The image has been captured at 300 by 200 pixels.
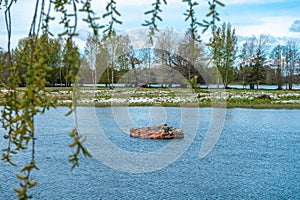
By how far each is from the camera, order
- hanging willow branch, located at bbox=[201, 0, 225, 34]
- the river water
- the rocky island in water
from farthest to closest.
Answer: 1. the rocky island in water
2. the river water
3. hanging willow branch, located at bbox=[201, 0, 225, 34]

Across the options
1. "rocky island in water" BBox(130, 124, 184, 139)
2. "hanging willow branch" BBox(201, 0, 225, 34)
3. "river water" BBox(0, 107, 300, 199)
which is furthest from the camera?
"rocky island in water" BBox(130, 124, 184, 139)

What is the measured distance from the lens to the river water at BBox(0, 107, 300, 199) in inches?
159

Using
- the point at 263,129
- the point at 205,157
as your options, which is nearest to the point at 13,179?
the point at 205,157

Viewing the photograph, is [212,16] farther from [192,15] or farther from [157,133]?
[157,133]

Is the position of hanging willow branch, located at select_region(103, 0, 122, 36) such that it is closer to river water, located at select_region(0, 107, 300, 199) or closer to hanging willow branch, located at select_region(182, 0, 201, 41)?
hanging willow branch, located at select_region(182, 0, 201, 41)

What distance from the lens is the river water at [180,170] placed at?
159 inches

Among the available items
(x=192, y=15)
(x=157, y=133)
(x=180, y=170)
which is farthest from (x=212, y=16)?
(x=157, y=133)

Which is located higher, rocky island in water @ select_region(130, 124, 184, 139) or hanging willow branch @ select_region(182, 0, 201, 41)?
hanging willow branch @ select_region(182, 0, 201, 41)

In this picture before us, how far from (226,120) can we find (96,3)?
31.6 feet

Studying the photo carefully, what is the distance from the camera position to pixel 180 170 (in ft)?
15.9

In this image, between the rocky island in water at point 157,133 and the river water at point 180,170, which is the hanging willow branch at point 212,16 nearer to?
the river water at point 180,170

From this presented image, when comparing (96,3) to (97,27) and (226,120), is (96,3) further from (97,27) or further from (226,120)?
(226,120)

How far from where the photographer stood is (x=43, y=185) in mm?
4250

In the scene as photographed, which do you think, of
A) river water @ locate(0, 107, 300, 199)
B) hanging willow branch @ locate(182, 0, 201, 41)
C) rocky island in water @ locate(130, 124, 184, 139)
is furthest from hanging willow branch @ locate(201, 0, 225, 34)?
rocky island in water @ locate(130, 124, 184, 139)
